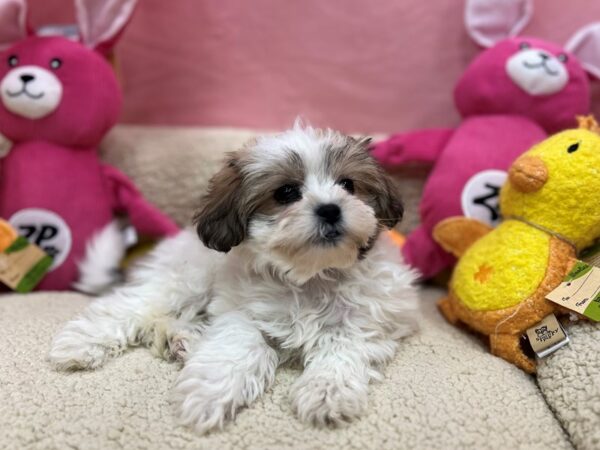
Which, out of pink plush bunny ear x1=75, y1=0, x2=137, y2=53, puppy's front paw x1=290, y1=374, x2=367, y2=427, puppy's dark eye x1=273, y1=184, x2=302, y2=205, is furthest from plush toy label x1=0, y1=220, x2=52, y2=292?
puppy's front paw x1=290, y1=374, x2=367, y2=427

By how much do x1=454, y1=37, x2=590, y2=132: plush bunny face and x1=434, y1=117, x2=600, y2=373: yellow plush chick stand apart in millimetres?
392

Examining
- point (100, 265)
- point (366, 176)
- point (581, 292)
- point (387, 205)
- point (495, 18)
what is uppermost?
point (495, 18)

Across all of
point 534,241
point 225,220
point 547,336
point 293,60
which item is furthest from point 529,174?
point 293,60

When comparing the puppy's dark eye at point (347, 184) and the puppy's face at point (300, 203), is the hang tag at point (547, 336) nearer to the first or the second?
the puppy's face at point (300, 203)

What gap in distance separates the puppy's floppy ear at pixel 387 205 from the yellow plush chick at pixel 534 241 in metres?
0.36

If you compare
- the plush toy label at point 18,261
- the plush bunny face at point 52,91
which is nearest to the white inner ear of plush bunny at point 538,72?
the plush bunny face at point 52,91

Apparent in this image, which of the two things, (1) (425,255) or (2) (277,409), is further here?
(1) (425,255)

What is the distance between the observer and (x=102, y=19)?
2480 millimetres

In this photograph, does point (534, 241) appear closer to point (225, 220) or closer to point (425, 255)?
point (425, 255)

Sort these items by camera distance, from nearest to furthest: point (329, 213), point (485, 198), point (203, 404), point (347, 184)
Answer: point (203, 404), point (329, 213), point (347, 184), point (485, 198)

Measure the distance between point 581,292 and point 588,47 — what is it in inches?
54.3

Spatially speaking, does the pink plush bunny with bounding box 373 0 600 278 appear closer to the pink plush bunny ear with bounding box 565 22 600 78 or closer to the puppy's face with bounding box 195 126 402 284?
the pink plush bunny ear with bounding box 565 22 600 78

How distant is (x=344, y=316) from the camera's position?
1783mm

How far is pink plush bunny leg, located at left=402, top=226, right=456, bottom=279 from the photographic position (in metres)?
2.38
